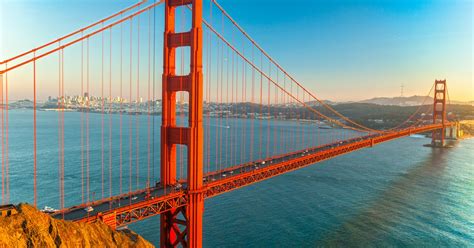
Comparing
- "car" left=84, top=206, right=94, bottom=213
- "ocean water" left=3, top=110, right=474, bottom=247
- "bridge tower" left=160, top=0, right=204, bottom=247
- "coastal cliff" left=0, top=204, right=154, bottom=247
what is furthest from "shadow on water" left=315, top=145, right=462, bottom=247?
"coastal cliff" left=0, top=204, right=154, bottom=247

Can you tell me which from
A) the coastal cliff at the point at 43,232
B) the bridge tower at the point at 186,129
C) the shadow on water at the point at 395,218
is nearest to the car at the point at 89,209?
the coastal cliff at the point at 43,232

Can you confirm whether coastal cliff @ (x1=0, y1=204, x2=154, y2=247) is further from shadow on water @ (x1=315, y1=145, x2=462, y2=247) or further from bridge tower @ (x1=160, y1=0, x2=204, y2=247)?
shadow on water @ (x1=315, y1=145, x2=462, y2=247)

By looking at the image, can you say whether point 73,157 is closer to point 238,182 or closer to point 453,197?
point 238,182

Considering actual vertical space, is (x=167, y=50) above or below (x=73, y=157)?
above

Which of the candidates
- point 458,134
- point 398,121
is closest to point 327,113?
point 398,121

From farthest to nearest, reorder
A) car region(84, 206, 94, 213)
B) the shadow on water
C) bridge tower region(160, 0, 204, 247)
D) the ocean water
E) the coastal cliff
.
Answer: the ocean water
the shadow on water
bridge tower region(160, 0, 204, 247)
car region(84, 206, 94, 213)
the coastal cliff

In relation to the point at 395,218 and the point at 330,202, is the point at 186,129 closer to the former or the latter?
the point at 330,202
